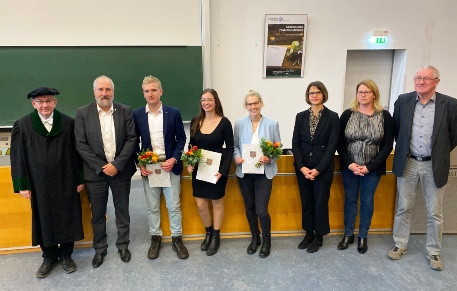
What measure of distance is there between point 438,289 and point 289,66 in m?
3.91

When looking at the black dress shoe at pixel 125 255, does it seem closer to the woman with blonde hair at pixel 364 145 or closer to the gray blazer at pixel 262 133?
the gray blazer at pixel 262 133

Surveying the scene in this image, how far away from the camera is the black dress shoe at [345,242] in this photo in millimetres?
3166

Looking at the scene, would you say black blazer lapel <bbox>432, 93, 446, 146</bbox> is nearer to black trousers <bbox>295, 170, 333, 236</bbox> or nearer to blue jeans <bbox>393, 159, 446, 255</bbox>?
blue jeans <bbox>393, 159, 446, 255</bbox>

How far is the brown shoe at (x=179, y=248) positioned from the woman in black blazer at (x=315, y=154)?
4.16 feet

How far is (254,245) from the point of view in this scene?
3.15 meters

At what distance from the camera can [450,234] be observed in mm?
→ 3457

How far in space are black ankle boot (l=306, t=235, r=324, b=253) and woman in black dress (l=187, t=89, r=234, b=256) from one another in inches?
39.1

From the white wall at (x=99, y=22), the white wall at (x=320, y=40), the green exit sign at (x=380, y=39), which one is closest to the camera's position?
the white wall at (x=99, y=22)

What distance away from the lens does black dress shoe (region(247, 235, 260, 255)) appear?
3105 mm

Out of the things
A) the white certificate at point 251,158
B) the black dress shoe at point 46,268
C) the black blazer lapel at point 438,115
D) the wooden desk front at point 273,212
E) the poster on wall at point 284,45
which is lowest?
the black dress shoe at point 46,268

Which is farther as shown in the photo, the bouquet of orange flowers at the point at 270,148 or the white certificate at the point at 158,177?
the white certificate at the point at 158,177

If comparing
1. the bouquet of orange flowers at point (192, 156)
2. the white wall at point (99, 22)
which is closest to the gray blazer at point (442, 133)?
the bouquet of orange flowers at point (192, 156)

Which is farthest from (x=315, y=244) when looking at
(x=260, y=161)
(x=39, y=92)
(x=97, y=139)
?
(x=39, y=92)

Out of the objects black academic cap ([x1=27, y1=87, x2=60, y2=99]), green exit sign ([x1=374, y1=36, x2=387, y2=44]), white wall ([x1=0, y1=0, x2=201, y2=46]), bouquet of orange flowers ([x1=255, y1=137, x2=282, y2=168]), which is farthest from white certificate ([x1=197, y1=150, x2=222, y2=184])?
green exit sign ([x1=374, y1=36, x2=387, y2=44])
